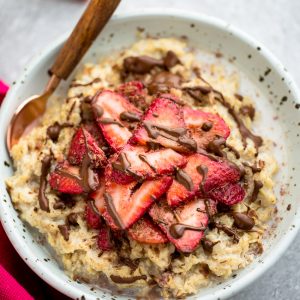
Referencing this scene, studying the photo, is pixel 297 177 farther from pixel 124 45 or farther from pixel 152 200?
pixel 124 45

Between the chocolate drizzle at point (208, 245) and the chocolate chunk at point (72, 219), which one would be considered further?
the chocolate chunk at point (72, 219)

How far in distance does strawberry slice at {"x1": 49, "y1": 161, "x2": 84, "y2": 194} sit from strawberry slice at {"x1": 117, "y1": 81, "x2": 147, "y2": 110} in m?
0.43

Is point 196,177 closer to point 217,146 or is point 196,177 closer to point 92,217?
point 217,146

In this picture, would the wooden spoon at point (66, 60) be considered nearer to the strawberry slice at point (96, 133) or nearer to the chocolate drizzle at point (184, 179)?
the strawberry slice at point (96, 133)

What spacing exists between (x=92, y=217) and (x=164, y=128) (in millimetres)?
500

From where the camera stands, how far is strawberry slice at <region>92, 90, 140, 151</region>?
8.50 feet

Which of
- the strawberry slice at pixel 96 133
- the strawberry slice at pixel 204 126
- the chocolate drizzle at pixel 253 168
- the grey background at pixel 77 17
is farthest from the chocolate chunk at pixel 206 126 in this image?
the grey background at pixel 77 17

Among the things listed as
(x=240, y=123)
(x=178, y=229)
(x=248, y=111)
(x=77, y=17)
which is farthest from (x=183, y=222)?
(x=77, y=17)

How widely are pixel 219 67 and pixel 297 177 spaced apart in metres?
0.73

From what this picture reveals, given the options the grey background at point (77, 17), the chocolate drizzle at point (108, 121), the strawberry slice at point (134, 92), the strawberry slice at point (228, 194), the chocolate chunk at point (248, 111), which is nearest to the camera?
the strawberry slice at point (228, 194)

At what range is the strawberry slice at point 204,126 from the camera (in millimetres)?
2594

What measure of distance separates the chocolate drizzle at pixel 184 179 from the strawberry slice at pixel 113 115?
285mm

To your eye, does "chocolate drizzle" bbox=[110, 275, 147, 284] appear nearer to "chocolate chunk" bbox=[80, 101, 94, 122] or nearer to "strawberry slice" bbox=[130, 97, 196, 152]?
"strawberry slice" bbox=[130, 97, 196, 152]

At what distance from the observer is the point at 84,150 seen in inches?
101
